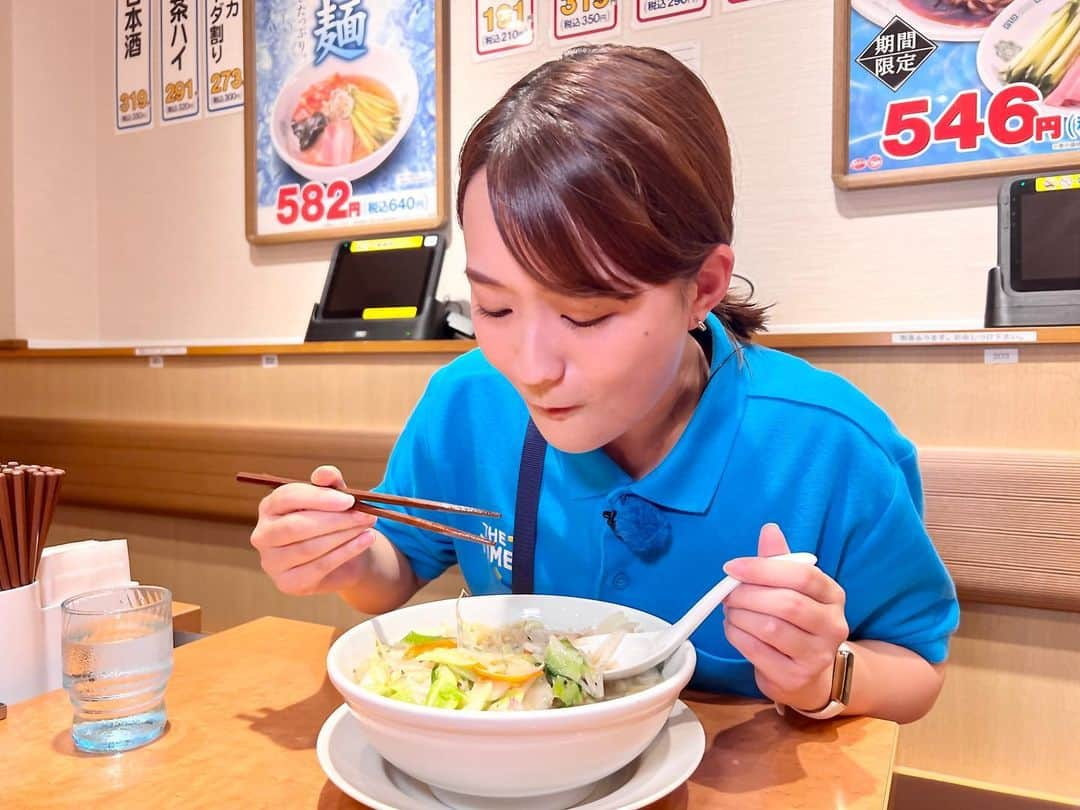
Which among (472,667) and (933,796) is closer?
(472,667)

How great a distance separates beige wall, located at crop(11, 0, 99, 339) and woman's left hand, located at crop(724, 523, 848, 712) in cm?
325

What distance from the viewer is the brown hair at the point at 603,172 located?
77 centimetres

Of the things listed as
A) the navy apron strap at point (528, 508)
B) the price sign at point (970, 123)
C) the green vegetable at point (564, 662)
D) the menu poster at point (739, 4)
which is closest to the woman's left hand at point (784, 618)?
the green vegetable at point (564, 662)

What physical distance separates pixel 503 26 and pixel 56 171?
201cm

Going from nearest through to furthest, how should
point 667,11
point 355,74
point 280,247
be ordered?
point 667,11, point 355,74, point 280,247

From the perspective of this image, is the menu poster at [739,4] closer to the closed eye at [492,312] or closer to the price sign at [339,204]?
the price sign at [339,204]

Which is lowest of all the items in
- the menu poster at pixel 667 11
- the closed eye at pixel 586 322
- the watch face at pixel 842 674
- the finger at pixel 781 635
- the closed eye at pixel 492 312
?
the watch face at pixel 842 674

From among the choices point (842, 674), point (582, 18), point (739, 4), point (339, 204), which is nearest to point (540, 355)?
point (842, 674)

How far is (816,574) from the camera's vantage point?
2.32 ft

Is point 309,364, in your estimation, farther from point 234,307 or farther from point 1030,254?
point 1030,254

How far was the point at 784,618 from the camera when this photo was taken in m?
0.70

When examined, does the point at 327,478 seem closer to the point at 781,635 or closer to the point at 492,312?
the point at 492,312

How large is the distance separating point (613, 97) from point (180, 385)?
2109 millimetres

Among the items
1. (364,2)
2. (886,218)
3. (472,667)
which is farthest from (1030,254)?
(364,2)
